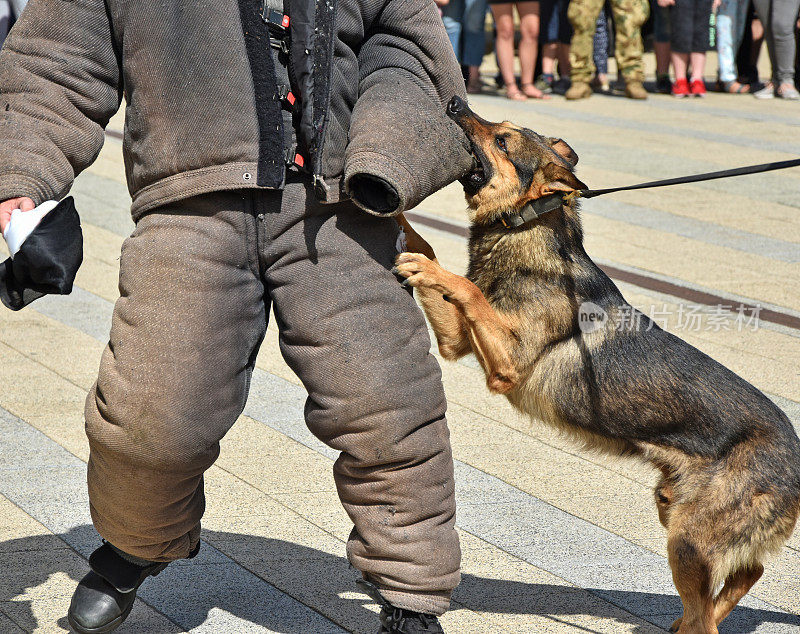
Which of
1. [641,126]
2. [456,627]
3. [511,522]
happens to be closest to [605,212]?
[641,126]

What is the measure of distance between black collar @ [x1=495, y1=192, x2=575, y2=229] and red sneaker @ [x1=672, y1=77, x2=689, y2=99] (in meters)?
11.6

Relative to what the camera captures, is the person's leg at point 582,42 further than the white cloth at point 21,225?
Answer: Yes

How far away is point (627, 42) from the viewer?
13.6 metres

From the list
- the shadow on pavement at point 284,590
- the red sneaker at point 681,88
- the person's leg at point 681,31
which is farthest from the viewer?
the red sneaker at point 681,88

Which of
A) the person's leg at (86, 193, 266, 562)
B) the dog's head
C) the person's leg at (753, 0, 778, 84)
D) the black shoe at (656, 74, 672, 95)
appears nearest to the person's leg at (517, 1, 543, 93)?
the black shoe at (656, 74, 672, 95)

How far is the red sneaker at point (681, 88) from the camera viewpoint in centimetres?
1444

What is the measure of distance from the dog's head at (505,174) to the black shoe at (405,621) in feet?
5.07

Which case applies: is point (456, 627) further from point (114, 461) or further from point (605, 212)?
point (605, 212)

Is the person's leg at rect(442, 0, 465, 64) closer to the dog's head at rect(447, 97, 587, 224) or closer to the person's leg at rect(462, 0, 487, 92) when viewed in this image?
the person's leg at rect(462, 0, 487, 92)

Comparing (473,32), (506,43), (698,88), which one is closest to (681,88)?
(698,88)

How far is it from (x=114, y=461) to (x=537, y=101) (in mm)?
11804

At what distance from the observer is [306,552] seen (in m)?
3.58

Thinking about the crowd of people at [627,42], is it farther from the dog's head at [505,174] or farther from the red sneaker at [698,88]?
the dog's head at [505,174]

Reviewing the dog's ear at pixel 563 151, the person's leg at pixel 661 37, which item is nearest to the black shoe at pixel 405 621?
the dog's ear at pixel 563 151
